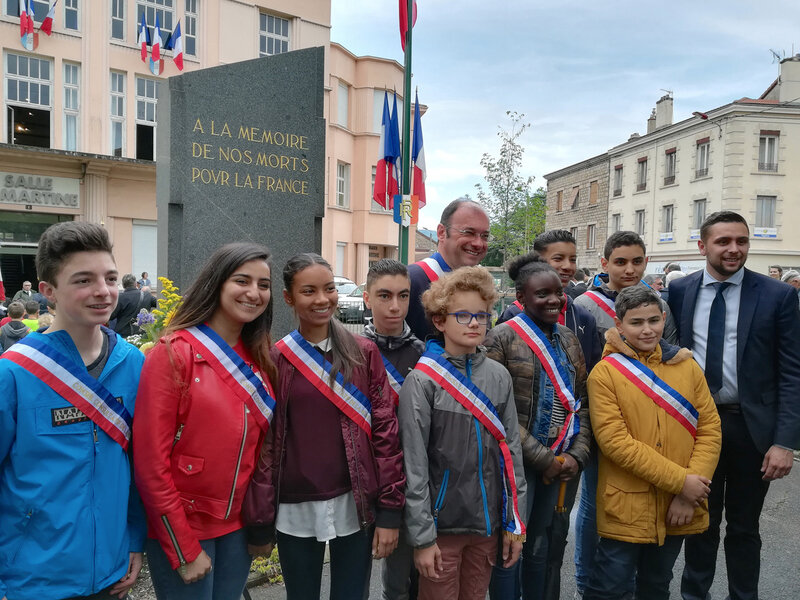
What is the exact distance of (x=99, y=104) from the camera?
19.5 metres

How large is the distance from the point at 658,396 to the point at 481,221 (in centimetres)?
136

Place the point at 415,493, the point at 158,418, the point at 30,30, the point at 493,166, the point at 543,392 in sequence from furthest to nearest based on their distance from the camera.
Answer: the point at 493,166
the point at 30,30
the point at 543,392
the point at 415,493
the point at 158,418

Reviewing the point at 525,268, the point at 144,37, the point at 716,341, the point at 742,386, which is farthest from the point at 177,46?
the point at 742,386

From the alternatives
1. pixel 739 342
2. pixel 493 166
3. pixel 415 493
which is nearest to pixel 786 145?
pixel 493 166

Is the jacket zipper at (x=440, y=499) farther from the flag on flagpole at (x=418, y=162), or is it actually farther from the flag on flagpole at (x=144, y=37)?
the flag on flagpole at (x=144, y=37)

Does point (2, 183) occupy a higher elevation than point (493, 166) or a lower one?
lower

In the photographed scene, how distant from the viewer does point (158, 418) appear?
6.80 ft

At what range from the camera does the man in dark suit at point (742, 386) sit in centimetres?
324

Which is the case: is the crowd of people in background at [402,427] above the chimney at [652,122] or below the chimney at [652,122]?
below

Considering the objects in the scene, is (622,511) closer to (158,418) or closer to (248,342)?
(248,342)

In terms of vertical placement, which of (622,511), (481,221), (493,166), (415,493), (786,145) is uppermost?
(786,145)

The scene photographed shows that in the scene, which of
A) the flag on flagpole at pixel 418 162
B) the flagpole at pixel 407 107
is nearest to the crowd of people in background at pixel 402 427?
the flagpole at pixel 407 107

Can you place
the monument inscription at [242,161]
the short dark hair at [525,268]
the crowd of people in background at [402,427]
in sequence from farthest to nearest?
the monument inscription at [242,161] → the short dark hair at [525,268] → the crowd of people in background at [402,427]

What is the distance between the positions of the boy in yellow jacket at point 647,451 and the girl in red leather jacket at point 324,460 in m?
1.26
